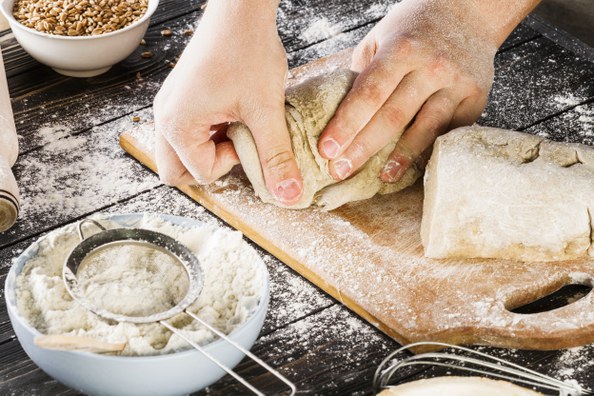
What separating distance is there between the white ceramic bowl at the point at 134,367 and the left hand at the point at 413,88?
54 cm

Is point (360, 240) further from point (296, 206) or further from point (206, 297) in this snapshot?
point (206, 297)

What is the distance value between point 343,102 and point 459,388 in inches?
27.4

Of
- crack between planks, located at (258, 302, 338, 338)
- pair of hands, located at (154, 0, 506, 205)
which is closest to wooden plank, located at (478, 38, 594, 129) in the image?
pair of hands, located at (154, 0, 506, 205)

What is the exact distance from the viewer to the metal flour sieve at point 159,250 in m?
1.18

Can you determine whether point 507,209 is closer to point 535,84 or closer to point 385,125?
point 385,125

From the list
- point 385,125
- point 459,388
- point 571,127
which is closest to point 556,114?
point 571,127

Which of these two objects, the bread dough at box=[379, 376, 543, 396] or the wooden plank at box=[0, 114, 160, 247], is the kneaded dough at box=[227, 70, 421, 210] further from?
the bread dough at box=[379, 376, 543, 396]

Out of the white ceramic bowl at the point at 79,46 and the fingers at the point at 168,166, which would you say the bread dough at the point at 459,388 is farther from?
the white ceramic bowl at the point at 79,46

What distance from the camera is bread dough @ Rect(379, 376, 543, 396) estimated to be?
1146mm

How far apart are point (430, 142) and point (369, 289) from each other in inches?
16.0

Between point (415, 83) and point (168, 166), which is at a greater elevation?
point (415, 83)

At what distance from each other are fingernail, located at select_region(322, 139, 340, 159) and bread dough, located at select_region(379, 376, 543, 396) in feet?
1.96

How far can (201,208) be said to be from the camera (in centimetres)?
176

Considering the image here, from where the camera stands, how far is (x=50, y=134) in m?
1.95
